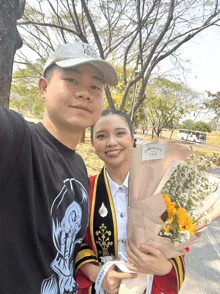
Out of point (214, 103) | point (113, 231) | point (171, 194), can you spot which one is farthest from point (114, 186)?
point (214, 103)

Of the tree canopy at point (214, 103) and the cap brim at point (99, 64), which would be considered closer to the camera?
the cap brim at point (99, 64)

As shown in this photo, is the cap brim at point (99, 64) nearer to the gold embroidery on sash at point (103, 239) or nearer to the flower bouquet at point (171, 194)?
the flower bouquet at point (171, 194)

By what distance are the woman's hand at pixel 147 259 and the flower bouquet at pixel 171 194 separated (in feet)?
0.11

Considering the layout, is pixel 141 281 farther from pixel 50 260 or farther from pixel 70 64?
pixel 70 64

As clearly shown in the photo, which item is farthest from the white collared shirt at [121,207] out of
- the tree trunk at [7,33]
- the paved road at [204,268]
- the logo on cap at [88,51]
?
the tree trunk at [7,33]

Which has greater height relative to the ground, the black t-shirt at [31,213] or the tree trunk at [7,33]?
the tree trunk at [7,33]

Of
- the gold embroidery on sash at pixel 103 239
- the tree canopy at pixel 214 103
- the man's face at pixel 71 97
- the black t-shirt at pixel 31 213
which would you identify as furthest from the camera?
the tree canopy at pixel 214 103

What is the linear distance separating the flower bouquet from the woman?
0.09 m

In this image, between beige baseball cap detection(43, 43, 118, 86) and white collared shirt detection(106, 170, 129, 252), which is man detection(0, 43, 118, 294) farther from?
white collared shirt detection(106, 170, 129, 252)

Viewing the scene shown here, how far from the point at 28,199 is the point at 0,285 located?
394 mm

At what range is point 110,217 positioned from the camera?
4.18ft

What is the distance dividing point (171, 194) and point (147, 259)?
411 mm

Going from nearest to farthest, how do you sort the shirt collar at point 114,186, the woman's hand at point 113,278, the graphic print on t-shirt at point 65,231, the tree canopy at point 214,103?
the graphic print on t-shirt at point 65,231 → the woman's hand at point 113,278 → the shirt collar at point 114,186 → the tree canopy at point 214,103

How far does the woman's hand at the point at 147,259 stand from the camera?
3.27 ft
